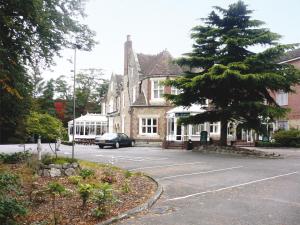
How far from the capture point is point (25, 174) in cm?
1286

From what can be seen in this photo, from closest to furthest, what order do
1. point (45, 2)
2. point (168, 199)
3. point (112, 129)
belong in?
point (168, 199) → point (45, 2) → point (112, 129)

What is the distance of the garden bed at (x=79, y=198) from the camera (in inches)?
316

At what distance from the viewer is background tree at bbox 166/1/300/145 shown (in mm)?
24219

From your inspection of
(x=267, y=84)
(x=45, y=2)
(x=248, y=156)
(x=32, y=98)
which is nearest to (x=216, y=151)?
(x=248, y=156)

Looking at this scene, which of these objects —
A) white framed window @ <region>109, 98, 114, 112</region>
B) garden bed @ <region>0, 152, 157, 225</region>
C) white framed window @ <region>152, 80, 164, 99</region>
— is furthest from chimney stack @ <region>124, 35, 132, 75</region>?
garden bed @ <region>0, 152, 157, 225</region>

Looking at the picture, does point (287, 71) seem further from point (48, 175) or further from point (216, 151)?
point (48, 175)

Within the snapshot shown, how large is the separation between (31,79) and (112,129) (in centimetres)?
3748

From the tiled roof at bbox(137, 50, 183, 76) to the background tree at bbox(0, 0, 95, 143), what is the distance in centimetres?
2161

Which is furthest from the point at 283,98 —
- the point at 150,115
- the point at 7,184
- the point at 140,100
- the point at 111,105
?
the point at 7,184

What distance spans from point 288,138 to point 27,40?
27734mm

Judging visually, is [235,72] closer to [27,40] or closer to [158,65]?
[27,40]

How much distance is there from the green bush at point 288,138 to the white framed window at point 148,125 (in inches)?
502

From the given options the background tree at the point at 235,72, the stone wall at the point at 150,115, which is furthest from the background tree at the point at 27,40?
the stone wall at the point at 150,115

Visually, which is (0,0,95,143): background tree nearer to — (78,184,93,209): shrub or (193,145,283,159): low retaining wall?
(78,184,93,209): shrub
